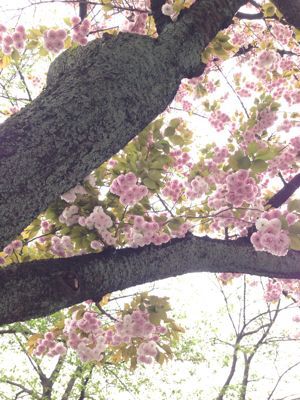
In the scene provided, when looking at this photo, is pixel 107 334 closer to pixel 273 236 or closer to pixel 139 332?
pixel 139 332

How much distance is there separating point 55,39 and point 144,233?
5.00 ft

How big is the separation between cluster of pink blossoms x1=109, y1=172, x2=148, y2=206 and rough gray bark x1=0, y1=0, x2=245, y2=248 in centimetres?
89

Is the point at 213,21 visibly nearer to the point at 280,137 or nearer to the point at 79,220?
the point at 79,220

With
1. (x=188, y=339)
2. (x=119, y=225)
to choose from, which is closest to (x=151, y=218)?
(x=119, y=225)

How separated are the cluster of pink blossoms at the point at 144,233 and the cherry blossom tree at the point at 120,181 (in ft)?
0.04

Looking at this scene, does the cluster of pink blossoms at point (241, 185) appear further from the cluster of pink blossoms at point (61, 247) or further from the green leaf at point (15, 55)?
the green leaf at point (15, 55)

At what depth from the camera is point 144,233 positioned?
271cm

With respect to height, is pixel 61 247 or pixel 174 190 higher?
pixel 174 190

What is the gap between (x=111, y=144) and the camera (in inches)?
65.1

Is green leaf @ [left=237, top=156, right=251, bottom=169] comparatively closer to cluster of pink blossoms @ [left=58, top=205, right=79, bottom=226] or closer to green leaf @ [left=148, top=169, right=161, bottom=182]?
green leaf @ [left=148, top=169, right=161, bottom=182]

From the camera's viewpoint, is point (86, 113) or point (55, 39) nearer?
point (86, 113)

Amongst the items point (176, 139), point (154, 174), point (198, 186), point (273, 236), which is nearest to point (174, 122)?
point (176, 139)

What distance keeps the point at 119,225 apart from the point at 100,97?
56.1 inches

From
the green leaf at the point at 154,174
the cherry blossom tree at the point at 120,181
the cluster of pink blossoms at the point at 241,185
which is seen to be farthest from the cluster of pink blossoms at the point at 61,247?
the cluster of pink blossoms at the point at 241,185
